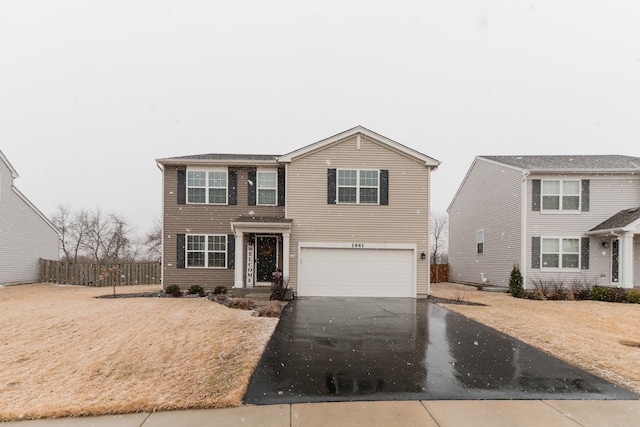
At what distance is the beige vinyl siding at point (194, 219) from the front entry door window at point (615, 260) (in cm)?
1496

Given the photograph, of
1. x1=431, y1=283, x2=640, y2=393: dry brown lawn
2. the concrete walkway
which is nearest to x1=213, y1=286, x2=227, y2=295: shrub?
x1=431, y1=283, x2=640, y2=393: dry brown lawn

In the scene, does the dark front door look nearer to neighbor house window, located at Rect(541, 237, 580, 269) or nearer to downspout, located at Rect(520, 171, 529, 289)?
downspout, located at Rect(520, 171, 529, 289)

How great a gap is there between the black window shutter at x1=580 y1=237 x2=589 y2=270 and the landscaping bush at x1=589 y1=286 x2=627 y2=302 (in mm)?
1526

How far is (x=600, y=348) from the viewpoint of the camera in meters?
6.94

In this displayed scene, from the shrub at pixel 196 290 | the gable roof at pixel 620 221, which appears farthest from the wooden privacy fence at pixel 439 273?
the shrub at pixel 196 290

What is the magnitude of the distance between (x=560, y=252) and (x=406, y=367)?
14286 millimetres

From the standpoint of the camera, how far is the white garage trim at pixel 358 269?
1464 cm

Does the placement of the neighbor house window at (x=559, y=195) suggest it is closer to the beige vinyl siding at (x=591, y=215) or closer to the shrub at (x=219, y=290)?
the beige vinyl siding at (x=591, y=215)

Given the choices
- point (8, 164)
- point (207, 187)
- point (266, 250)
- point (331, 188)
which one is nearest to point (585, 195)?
point (331, 188)

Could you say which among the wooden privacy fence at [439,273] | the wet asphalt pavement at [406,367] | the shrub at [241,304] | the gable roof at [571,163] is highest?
the gable roof at [571,163]

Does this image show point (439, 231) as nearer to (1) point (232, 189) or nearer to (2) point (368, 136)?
(2) point (368, 136)

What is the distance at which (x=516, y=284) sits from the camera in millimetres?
15820

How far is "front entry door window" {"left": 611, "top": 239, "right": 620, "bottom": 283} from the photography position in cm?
1545

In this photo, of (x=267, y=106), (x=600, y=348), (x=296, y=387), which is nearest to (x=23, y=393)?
(x=296, y=387)
